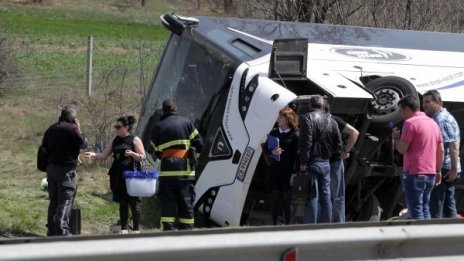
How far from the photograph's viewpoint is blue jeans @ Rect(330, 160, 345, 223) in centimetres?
1029

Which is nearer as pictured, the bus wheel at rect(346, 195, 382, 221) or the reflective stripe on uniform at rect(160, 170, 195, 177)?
the reflective stripe on uniform at rect(160, 170, 195, 177)

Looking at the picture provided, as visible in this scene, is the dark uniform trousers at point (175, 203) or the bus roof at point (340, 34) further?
the bus roof at point (340, 34)

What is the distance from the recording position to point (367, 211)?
450 inches

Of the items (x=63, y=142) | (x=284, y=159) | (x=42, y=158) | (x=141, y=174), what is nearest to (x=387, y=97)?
(x=284, y=159)

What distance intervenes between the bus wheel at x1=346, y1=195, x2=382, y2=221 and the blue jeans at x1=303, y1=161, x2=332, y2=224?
48.1 inches

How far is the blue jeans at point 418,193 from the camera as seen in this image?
31.1ft

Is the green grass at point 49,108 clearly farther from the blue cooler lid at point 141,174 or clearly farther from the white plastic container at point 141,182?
the blue cooler lid at point 141,174

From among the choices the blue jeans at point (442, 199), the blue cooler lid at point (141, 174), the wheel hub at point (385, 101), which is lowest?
the blue jeans at point (442, 199)

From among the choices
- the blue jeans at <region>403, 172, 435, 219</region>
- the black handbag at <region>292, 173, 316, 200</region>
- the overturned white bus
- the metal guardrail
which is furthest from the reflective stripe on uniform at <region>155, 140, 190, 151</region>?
the metal guardrail

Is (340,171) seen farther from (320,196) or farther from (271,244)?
(271,244)

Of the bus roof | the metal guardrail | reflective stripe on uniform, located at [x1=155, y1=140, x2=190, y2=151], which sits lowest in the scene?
the metal guardrail

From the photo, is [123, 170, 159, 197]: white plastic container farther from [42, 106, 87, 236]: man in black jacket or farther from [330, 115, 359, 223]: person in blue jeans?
[330, 115, 359, 223]: person in blue jeans

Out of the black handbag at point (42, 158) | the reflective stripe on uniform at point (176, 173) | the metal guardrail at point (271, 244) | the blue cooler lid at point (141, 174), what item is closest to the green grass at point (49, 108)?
the black handbag at point (42, 158)

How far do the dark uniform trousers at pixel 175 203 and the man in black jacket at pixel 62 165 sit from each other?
3.35 feet
